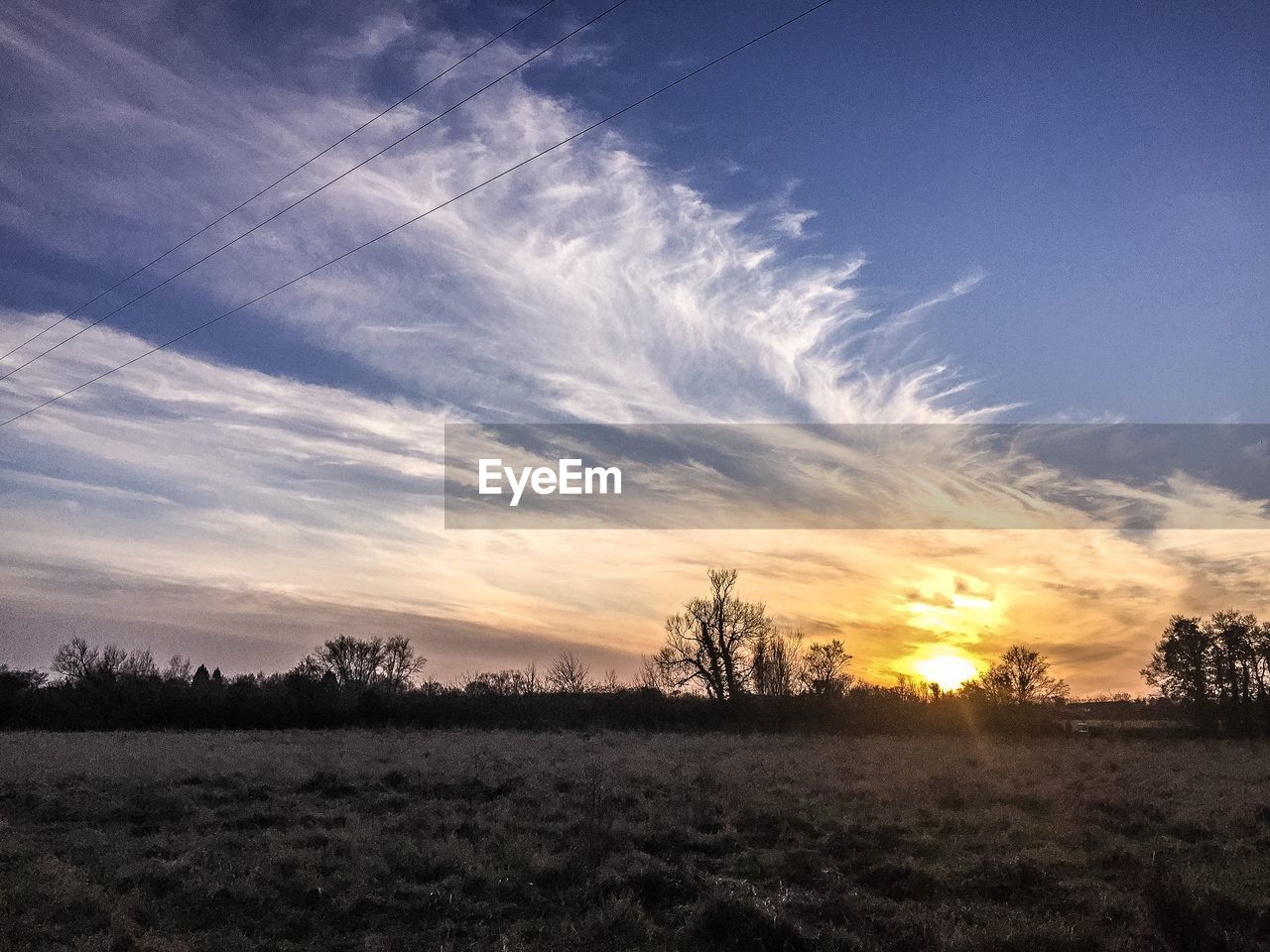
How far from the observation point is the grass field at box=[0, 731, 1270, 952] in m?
9.98

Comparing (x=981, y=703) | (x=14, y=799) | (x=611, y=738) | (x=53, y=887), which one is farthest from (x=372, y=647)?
(x=53, y=887)

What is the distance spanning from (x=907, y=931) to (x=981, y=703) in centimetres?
4141

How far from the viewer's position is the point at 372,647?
92562 millimetres

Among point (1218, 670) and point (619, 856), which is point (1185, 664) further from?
point (619, 856)

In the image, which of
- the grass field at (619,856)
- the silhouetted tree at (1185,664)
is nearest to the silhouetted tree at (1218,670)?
the silhouetted tree at (1185,664)

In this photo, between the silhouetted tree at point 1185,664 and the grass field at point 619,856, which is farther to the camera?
the silhouetted tree at point 1185,664

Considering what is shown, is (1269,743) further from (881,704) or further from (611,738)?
(611,738)

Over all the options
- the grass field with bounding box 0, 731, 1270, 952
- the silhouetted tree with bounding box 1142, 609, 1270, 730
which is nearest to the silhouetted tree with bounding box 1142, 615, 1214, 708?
the silhouetted tree with bounding box 1142, 609, 1270, 730

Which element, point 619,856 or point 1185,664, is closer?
point 619,856

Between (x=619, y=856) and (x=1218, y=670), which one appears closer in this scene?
(x=619, y=856)

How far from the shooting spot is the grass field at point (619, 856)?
9984 mm

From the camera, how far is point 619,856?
13211 mm

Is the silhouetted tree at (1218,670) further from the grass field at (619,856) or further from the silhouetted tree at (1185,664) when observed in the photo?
the grass field at (619,856)

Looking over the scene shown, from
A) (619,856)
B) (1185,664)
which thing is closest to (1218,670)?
(1185,664)
